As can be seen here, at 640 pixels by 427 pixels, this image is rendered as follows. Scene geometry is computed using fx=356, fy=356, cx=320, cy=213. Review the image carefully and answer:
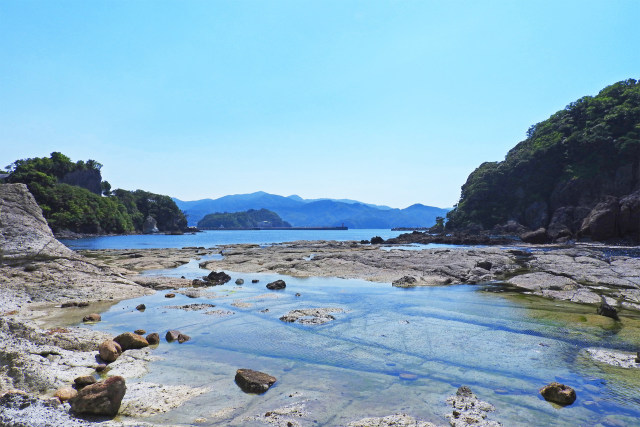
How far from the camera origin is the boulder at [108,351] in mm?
8945

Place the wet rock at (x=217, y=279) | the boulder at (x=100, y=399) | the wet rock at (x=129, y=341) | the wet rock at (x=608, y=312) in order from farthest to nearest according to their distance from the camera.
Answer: the wet rock at (x=217, y=279)
the wet rock at (x=608, y=312)
the wet rock at (x=129, y=341)
the boulder at (x=100, y=399)

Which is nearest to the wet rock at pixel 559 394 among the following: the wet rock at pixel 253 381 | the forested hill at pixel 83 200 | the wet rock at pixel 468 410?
the wet rock at pixel 468 410

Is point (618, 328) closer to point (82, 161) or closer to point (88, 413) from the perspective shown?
point (88, 413)

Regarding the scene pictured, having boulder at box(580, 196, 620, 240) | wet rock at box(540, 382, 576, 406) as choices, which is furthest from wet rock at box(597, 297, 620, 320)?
boulder at box(580, 196, 620, 240)

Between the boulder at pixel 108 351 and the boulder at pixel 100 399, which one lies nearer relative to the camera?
the boulder at pixel 100 399

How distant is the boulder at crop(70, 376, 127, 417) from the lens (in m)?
6.09

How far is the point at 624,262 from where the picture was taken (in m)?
26.4

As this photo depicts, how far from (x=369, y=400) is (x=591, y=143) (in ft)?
319

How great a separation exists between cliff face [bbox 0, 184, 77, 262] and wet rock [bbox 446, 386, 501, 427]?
1856 centimetres

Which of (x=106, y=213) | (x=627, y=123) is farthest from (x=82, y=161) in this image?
(x=627, y=123)

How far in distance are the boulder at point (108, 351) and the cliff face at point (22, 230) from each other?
10535 mm

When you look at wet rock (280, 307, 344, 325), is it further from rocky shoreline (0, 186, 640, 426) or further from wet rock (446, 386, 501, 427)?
wet rock (446, 386, 501, 427)

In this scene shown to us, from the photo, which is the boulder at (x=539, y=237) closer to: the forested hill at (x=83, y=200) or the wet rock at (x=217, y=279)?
the wet rock at (x=217, y=279)

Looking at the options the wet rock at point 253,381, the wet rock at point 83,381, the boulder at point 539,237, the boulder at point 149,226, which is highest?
the boulder at point 149,226
